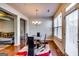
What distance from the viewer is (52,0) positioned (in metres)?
1.26

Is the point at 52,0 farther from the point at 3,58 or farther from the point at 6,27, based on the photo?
the point at 6,27

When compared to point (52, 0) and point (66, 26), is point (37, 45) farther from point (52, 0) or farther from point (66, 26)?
point (52, 0)

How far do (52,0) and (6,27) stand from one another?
10108 millimetres

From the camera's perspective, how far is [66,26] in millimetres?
5152

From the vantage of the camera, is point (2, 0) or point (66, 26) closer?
point (2, 0)

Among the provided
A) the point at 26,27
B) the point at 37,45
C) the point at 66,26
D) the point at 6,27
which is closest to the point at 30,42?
the point at 66,26

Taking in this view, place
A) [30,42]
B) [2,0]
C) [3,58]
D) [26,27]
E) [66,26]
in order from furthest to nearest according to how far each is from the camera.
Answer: [26,27]
[66,26]
[30,42]
[2,0]
[3,58]

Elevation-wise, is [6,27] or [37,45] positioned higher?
[6,27]

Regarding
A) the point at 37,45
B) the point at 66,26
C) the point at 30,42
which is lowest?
the point at 37,45

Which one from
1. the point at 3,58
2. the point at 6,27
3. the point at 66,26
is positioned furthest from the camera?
the point at 6,27

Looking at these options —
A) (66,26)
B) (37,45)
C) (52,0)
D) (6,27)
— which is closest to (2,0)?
(52,0)

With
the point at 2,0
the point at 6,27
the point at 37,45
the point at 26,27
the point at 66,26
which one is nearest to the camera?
the point at 2,0

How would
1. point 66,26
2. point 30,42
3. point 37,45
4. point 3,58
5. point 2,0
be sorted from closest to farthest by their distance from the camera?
1. point 3,58
2. point 2,0
3. point 30,42
4. point 66,26
5. point 37,45

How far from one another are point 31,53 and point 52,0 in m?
2.56
